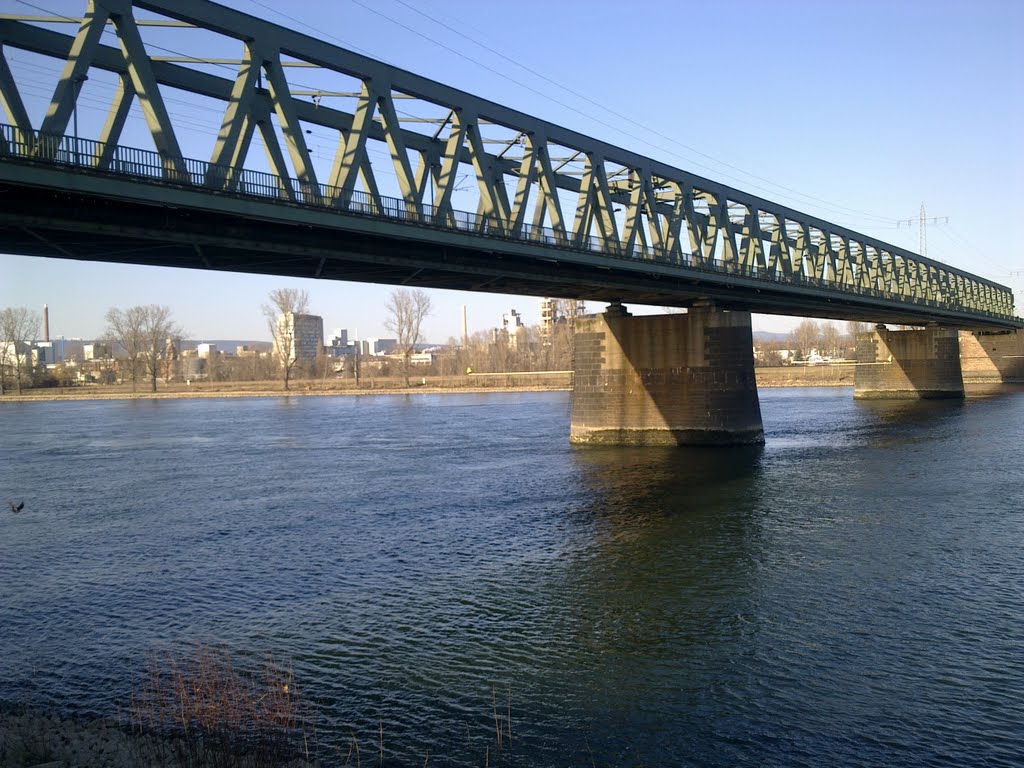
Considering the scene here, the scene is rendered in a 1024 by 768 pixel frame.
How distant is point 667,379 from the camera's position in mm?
44438

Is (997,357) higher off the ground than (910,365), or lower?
higher

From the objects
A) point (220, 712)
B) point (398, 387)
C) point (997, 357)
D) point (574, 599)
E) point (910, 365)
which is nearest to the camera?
point (220, 712)

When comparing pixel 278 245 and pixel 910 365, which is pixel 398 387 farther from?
pixel 278 245

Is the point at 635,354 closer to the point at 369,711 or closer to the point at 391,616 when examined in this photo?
the point at 391,616

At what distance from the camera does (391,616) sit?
16734 mm

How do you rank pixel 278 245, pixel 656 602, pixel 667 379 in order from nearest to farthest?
1. pixel 656 602
2. pixel 278 245
3. pixel 667 379

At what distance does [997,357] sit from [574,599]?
375 ft

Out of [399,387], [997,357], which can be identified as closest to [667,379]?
Result: [997,357]

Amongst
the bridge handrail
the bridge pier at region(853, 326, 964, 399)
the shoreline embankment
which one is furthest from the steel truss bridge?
the shoreline embankment

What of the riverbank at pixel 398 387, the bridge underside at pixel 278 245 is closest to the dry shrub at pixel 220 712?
the bridge underside at pixel 278 245

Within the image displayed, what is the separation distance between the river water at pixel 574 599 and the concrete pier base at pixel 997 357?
83.5 meters

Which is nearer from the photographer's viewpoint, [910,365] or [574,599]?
[574,599]

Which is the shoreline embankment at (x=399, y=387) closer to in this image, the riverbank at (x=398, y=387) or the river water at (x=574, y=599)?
the riverbank at (x=398, y=387)

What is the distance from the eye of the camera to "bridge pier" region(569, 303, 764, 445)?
43281mm
